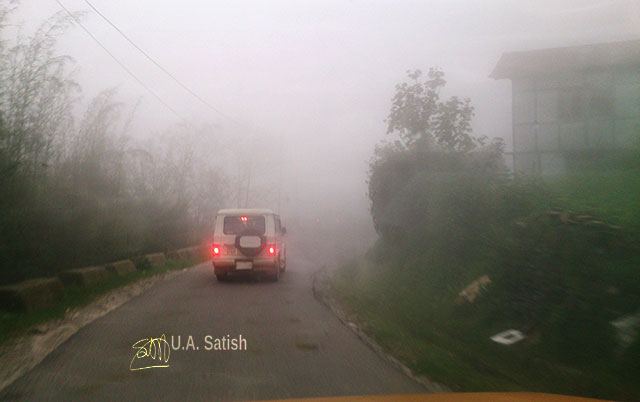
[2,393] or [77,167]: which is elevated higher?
[77,167]

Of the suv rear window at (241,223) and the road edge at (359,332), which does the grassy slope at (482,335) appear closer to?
the road edge at (359,332)

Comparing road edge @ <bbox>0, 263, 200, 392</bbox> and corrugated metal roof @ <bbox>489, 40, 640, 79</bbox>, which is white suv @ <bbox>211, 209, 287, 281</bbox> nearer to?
road edge @ <bbox>0, 263, 200, 392</bbox>

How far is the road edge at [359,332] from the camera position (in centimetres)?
564

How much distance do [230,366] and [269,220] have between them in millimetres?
8606

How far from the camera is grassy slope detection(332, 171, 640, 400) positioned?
18.5 ft

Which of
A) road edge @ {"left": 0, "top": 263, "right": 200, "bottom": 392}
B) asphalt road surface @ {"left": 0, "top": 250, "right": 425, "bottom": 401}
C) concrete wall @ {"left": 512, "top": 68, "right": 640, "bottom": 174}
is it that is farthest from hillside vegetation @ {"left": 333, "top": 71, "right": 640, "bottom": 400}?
concrete wall @ {"left": 512, "top": 68, "right": 640, "bottom": 174}

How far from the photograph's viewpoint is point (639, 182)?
7.80 meters

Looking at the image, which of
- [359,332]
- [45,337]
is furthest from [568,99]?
[45,337]

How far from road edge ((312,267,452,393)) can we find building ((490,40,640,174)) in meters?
6.95

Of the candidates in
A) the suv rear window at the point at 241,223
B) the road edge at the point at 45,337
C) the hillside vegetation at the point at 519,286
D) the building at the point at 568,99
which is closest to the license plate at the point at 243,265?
the suv rear window at the point at 241,223

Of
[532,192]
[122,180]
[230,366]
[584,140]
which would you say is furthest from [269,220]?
[584,140]

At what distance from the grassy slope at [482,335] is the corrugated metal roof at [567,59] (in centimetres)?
975

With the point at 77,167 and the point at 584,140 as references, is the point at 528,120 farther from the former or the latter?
the point at 77,167
